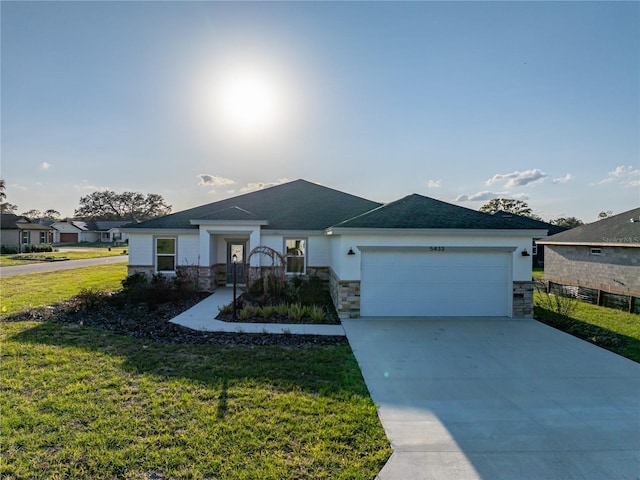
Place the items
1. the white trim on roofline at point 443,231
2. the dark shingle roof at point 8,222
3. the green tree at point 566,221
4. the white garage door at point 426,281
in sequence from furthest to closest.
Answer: the green tree at point 566,221
the dark shingle roof at point 8,222
the white garage door at point 426,281
the white trim on roofline at point 443,231

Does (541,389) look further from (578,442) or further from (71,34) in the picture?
(71,34)

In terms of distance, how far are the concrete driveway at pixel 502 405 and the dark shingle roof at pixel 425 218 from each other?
332 cm

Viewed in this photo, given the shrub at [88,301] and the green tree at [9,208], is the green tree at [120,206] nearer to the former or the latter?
the green tree at [9,208]

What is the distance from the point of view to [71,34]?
9.43m

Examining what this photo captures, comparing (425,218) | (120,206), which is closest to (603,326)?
(425,218)

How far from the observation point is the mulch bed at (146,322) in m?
7.32

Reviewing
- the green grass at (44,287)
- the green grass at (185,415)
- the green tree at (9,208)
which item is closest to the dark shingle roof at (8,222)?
the green grass at (44,287)

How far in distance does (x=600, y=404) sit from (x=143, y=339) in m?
8.67

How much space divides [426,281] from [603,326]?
516 cm

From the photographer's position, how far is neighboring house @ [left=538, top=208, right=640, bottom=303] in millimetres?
11773

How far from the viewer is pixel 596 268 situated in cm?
1317

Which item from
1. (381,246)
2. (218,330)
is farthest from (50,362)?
(381,246)

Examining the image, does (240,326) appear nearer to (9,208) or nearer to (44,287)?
(44,287)

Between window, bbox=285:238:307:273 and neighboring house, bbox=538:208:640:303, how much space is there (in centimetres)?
1226
